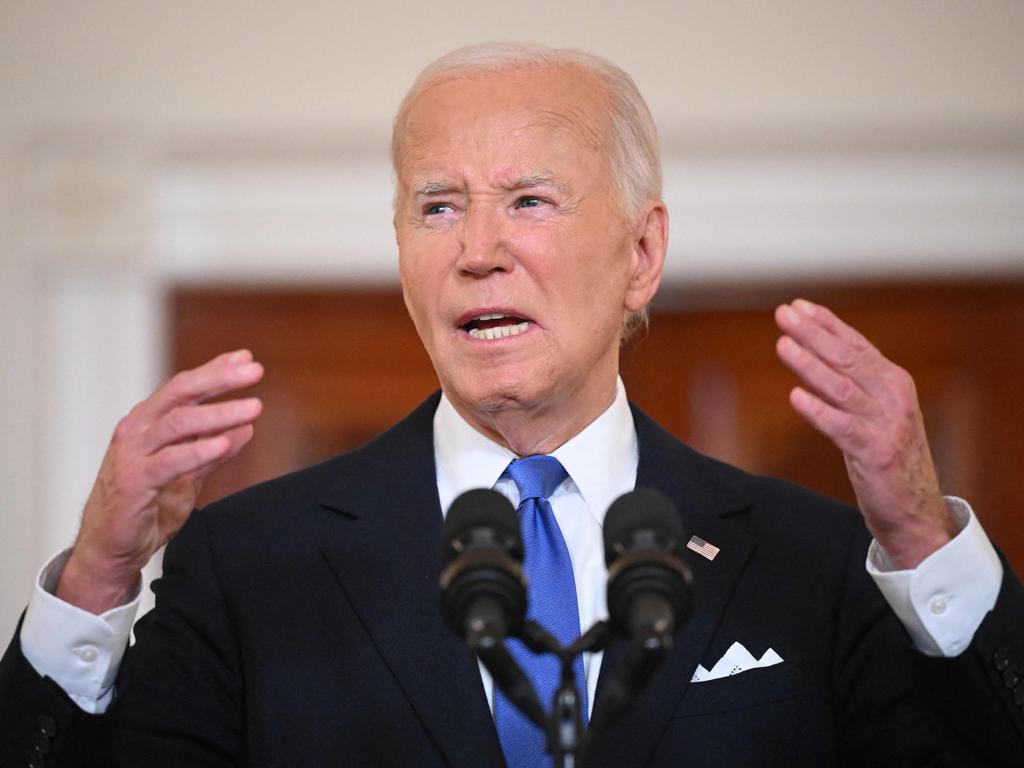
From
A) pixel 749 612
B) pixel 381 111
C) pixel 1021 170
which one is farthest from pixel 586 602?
pixel 1021 170

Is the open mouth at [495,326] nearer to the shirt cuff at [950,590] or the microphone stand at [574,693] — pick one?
the shirt cuff at [950,590]

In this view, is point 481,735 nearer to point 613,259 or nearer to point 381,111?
point 613,259

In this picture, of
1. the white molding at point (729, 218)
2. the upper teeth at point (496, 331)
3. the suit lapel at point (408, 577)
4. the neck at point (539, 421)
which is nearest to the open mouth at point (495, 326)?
the upper teeth at point (496, 331)

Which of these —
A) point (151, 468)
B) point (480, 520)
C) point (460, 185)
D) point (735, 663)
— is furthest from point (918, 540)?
point (151, 468)

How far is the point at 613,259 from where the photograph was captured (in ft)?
6.32

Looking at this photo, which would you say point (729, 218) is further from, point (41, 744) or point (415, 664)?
point (41, 744)

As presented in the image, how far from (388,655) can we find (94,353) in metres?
2.24

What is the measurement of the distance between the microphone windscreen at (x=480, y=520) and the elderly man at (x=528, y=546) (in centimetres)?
33

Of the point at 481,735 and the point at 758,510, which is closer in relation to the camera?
the point at 481,735

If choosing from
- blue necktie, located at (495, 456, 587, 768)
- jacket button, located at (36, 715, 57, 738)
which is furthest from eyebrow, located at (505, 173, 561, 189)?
jacket button, located at (36, 715, 57, 738)

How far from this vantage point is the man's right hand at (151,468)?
4.89ft

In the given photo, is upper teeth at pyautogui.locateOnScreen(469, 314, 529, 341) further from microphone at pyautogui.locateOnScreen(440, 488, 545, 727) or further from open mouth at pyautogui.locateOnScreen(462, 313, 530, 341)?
microphone at pyautogui.locateOnScreen(440, 488, 545, 727)

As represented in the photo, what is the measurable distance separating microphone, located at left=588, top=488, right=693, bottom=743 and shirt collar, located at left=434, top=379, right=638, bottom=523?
0.60m

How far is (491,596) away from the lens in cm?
115
